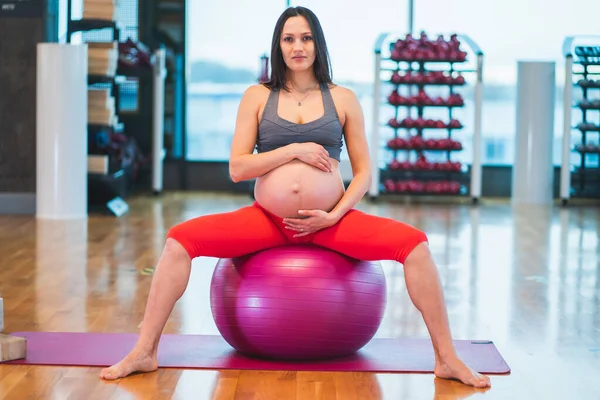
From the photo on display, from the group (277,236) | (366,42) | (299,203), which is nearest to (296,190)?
(299,203)

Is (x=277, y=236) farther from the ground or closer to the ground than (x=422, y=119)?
closer to the ground

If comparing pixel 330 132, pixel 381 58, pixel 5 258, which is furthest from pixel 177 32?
pixel 330 132

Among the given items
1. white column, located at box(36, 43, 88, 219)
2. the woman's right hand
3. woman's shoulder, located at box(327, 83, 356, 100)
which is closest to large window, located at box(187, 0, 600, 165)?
white column, located at box(36, 43, 88, 219)

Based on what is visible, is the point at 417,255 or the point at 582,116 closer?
the point at 417,255

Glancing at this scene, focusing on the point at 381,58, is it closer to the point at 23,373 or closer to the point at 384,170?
the point at 384,170

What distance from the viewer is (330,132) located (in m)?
3.32

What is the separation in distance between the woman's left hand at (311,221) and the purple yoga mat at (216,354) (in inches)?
17.0

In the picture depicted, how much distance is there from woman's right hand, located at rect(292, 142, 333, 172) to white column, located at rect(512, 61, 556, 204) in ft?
20.2

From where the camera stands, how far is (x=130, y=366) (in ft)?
10.1

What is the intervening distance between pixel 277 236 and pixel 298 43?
62cm

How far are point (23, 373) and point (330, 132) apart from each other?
121cm

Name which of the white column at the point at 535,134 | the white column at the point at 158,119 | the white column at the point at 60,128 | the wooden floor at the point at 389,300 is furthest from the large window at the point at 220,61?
the white column at the point at 60,128

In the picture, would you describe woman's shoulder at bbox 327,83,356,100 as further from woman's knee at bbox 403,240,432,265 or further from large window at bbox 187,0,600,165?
large window at bbox 187,0,600,165

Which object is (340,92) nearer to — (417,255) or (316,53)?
(316,53)
